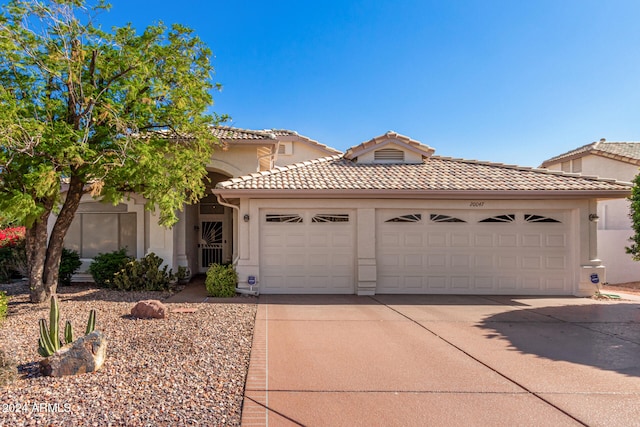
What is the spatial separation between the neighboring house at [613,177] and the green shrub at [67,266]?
19.2 m

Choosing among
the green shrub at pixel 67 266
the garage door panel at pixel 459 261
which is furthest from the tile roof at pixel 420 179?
the green shrub at pixel 67 266

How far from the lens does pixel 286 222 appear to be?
11.5m

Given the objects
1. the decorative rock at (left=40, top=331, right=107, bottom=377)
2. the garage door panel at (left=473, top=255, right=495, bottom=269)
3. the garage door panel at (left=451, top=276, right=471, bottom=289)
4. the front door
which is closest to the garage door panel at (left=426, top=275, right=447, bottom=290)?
the garage door panel at (left=451, top=276, right=471, bottom=289)

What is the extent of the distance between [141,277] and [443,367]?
9598 mm

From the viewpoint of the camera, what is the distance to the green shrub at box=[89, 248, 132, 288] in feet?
39.3

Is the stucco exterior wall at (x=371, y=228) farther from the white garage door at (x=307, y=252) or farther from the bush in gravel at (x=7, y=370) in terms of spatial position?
the bush in gravel at (x=7, y=370)

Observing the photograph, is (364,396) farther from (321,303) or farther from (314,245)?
(314,245)

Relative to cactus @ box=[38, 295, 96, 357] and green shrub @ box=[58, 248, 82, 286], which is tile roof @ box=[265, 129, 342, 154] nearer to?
green shrub @ box=[58, 248, 82, 286]

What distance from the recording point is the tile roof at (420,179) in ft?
36.4

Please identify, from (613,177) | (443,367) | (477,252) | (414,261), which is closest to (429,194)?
(414,261)

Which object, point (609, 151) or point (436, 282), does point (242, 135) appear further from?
point (609, 151)

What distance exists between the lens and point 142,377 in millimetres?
4867

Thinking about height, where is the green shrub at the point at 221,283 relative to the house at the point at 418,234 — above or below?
below

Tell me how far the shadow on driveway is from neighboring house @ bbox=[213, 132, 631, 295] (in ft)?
6.32
